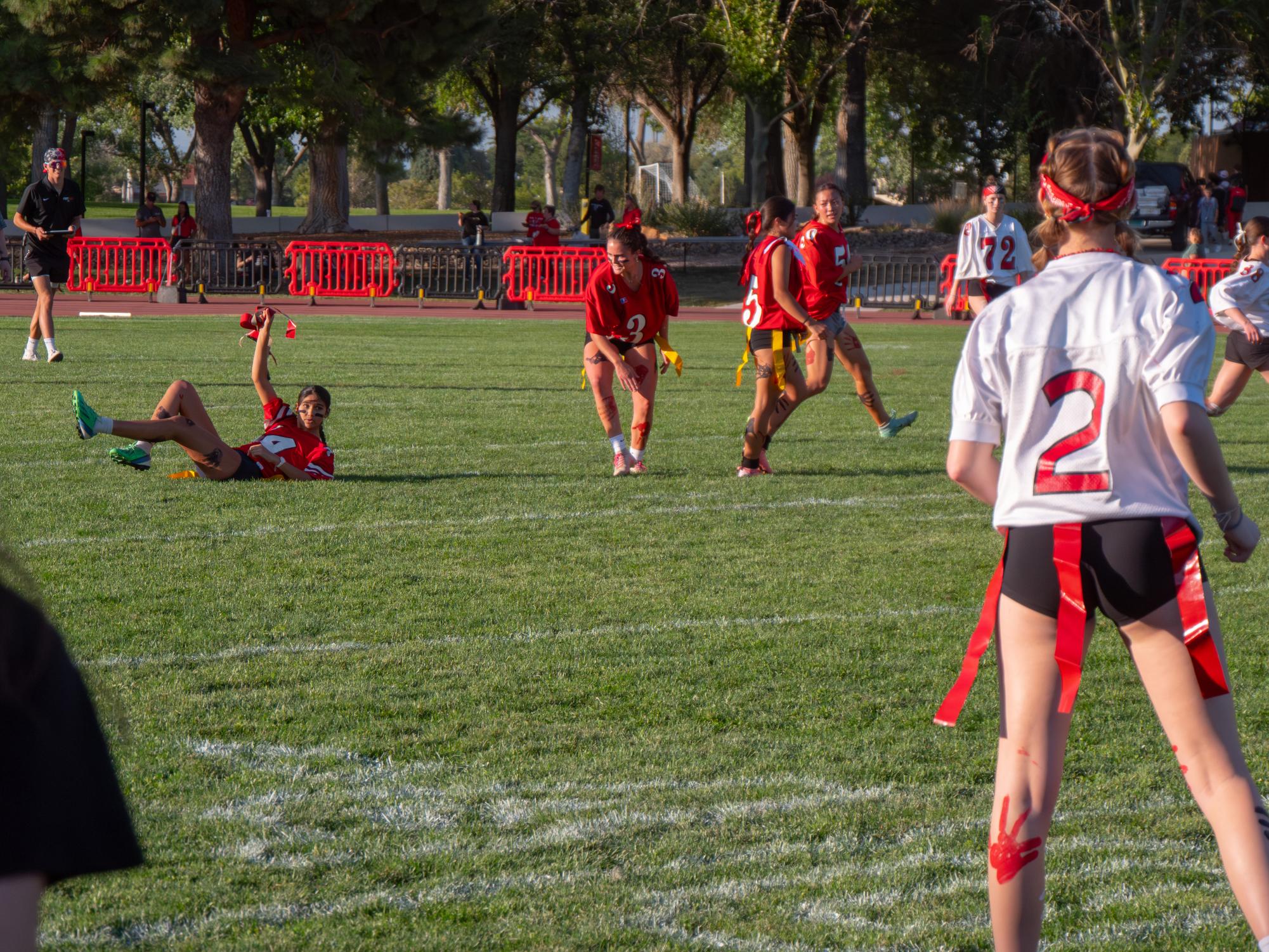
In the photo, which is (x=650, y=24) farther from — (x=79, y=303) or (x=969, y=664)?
(x=969, y=664)

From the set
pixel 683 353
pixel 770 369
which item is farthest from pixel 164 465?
pixel 683 353

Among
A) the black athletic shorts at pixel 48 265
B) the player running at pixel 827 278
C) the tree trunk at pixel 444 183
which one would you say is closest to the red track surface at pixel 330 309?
the black athletic shorts at pixel 48 265

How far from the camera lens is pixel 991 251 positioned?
1531cm

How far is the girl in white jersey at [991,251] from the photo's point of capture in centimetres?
1531

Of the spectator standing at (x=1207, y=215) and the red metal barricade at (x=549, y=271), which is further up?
the spectator standing at (x=1207, y=215)

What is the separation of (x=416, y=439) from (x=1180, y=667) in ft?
32.0

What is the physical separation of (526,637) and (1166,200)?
41.1m

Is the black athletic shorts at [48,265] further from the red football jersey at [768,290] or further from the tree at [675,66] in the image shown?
the tree at [675,66]

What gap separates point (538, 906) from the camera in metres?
3.87

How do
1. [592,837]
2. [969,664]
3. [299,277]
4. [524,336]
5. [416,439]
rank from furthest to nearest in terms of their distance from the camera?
[299,277] → [524,336] → [416,439] → [592,837] → [969,664]

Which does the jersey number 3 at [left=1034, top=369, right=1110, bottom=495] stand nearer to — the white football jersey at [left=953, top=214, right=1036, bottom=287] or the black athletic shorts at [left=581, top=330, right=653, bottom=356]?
the black athletic shorts at [left=581, top=330, right=653, bottom=356]

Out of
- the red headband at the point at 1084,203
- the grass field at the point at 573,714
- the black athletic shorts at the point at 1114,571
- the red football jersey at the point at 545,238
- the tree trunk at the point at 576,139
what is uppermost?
the tree trunk at the point at 576,139

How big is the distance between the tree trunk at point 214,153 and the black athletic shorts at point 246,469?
2580 centimetres

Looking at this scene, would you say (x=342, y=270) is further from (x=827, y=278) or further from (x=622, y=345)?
(x=622, y=345)
